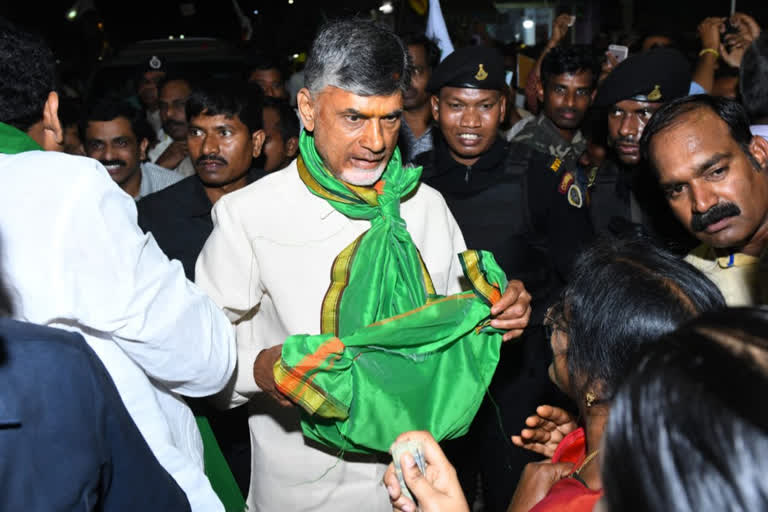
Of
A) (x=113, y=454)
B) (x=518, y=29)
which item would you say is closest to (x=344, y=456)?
(x=113, y=454)

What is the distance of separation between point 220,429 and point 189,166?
86.0 inches

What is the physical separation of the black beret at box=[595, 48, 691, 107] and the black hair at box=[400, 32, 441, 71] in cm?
151

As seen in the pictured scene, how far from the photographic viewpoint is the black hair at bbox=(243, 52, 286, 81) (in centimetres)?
589

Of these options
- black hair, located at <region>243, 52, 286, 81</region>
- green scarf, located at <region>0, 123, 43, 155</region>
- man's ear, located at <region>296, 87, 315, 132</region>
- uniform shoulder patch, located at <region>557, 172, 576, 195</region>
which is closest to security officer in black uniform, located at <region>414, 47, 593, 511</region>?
uniform shoulder patch, located at <region>557, 172, 576, 195</region>

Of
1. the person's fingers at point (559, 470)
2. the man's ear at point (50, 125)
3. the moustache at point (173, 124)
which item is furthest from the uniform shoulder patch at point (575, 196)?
the moustache at point (173, 124)

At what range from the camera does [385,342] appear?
6.78 feet

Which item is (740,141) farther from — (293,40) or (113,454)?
(293,40)

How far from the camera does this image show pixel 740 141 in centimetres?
246

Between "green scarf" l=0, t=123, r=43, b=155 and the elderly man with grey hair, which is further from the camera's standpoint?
the elderly man with grey hair

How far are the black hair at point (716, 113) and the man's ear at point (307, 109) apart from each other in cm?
115

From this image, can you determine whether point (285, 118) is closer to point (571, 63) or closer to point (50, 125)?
point (571, 63)

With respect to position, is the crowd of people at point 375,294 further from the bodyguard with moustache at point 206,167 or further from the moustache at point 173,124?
the moustache at point 173,124

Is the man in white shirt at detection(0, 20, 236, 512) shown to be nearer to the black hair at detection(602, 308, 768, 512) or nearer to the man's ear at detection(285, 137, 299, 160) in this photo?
the black hair at detection(602, 308, 768, 512)

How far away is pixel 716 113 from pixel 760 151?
0.20 metres
